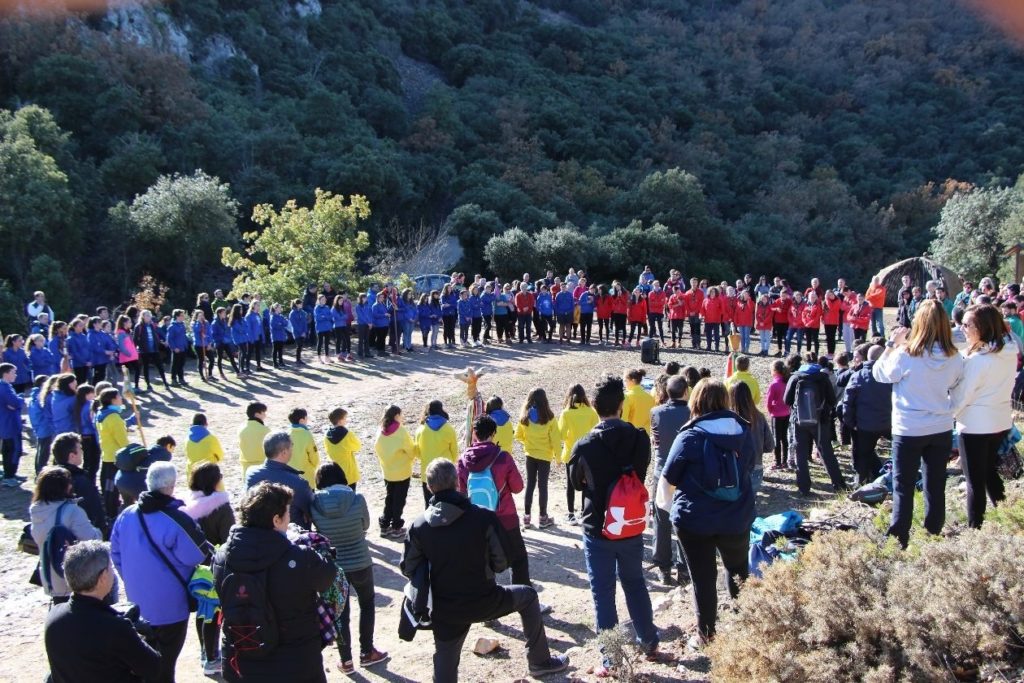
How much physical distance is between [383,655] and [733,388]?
12.6 feet

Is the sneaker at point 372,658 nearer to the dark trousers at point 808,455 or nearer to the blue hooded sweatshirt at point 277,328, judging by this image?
the dark trousers at point 808,455

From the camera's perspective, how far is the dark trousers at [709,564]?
501 centimetres

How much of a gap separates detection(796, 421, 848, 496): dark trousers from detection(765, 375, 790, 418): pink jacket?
0.70 meters

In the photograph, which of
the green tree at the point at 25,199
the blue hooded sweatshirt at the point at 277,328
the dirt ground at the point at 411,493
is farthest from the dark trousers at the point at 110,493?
the green tree at the point at 25,199

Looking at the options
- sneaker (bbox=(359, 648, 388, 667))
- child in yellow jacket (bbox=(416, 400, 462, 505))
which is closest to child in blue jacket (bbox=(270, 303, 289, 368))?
child in yellow jacket (bbox=(416, 400, 462, 505))

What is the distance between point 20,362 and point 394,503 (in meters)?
8.24

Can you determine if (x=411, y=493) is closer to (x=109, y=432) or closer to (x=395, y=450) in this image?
(x=395, y=450)

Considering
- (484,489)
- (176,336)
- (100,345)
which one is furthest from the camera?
(176,336)

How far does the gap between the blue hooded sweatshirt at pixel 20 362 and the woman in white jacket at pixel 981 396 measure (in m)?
13.4

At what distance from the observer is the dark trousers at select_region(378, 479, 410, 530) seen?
28.3ft

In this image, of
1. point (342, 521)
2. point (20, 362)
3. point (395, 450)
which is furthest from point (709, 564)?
point (20, 362)

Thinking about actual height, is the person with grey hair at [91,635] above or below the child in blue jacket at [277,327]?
below

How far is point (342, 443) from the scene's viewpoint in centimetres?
816

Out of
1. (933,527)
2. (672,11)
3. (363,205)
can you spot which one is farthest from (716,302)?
(672,11)
